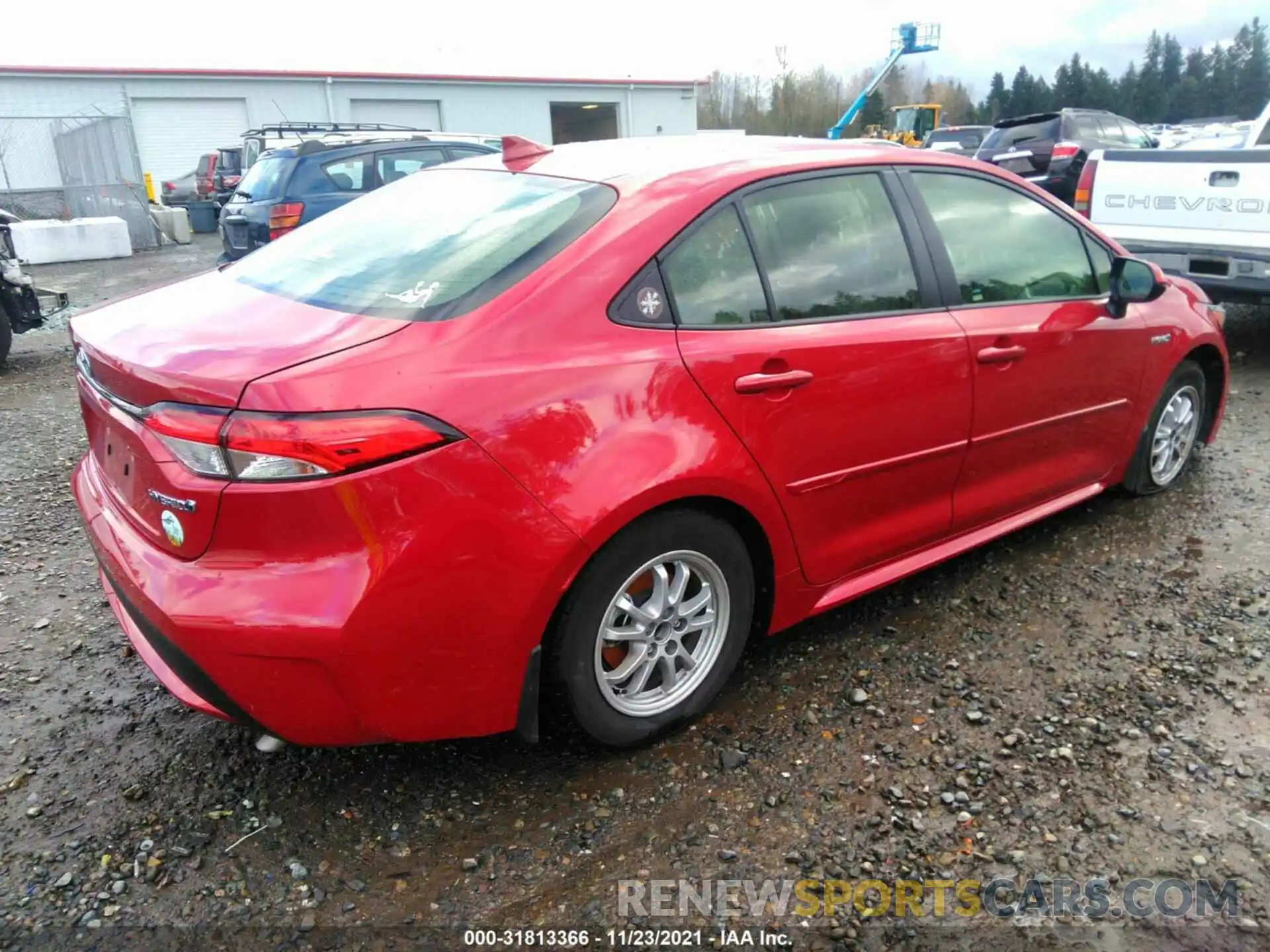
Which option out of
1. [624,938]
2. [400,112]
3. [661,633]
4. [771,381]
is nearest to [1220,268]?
[771,381]

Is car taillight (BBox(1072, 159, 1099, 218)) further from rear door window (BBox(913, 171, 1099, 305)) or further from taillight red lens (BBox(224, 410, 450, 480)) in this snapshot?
taillight red lens (BBox(224, 410, 450, 480))

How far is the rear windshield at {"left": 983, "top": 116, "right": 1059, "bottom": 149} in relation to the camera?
14258mm

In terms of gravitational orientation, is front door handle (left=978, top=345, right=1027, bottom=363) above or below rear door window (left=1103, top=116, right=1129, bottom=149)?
below

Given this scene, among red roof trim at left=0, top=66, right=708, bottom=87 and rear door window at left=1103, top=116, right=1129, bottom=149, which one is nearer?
rear door window at left=1103, top=116, right=1129, bottom=149

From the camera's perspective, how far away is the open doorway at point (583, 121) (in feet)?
107

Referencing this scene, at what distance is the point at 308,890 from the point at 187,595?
759 mm

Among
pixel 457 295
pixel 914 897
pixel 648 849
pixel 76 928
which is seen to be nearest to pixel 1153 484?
pixel 914 897

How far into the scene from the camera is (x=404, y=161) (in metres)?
11.0

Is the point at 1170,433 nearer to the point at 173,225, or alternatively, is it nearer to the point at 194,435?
the point at 194,435

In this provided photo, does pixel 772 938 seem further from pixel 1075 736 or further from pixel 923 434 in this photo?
pixel 923 434

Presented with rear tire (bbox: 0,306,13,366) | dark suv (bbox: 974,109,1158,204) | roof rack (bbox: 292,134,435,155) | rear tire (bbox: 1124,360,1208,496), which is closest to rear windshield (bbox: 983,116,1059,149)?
dark suv (bbox: 974,109,1158,204)

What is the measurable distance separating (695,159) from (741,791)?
1859 millimetres

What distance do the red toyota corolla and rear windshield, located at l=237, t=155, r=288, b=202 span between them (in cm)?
775

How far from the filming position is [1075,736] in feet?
9.24
